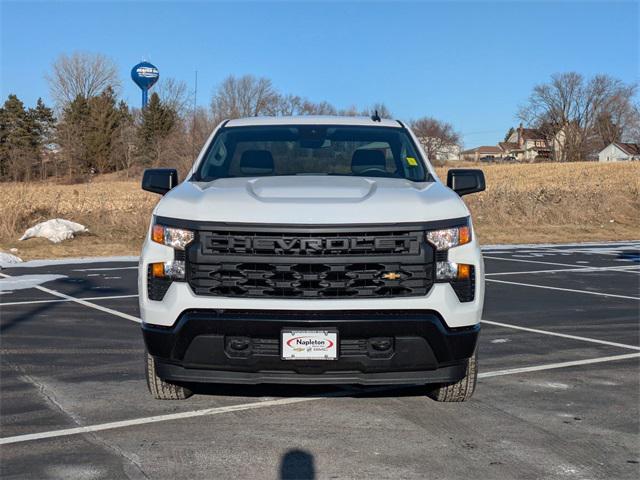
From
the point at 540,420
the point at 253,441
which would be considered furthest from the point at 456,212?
the point at 253,441

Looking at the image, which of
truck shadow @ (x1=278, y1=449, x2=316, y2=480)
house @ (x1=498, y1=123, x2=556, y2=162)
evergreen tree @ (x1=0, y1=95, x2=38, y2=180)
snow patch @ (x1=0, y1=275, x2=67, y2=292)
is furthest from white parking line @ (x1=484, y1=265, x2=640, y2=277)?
house @ (x1=498, y1=123, x2=556, y2=162)

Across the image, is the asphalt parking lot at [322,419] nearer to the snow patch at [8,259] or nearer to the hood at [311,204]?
the hood at [311,204]

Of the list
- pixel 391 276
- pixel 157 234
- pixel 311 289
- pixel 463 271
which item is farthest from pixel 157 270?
pixel 463 271

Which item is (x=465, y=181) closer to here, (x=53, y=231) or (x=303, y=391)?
(x=303, y=391)

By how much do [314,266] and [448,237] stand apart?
82 centimetres

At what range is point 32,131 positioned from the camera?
76938 mm

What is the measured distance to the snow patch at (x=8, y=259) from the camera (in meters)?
16.0

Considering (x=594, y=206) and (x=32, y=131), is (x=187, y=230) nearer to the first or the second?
(x=594, y=206)

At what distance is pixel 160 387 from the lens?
17.7ft

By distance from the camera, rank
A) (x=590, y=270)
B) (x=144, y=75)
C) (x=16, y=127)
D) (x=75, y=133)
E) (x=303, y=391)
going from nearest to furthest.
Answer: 1. (x=303, y=391)
2. (x=590, y=270)
3. (x=144, y=75)
4. (x=75, y=133)
5. (x=16, y=127)

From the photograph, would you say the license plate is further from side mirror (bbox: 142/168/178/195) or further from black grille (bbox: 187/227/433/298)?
side mirror (bbox: 142/168/178/195)

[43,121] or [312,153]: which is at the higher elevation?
[43,121]

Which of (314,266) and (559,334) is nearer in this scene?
(314,266)

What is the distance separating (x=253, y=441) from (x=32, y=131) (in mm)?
77856
